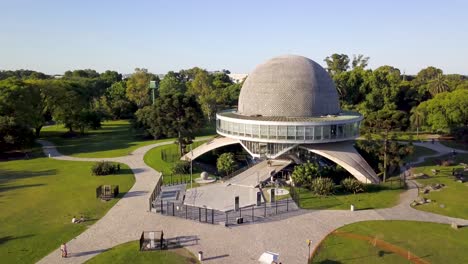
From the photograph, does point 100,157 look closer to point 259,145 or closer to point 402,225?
point 259,145

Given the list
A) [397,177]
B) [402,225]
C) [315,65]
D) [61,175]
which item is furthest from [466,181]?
[61,175]

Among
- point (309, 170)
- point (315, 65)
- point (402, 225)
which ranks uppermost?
point (315, 65)

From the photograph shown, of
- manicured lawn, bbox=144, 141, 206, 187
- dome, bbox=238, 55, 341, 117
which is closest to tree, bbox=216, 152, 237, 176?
manicured lawn, bbox=144, 141, 206, 187

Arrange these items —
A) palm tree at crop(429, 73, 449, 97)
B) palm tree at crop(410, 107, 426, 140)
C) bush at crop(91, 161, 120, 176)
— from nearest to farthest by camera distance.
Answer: bush at crop(91, 161, 120, 176), palm tree at crop(410, 107, 426, 140), palm tree at crop(429, 73, 449, 97)

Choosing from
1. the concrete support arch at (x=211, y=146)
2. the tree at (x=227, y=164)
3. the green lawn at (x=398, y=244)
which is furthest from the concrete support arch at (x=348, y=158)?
the green lawn at (x=398, y=244)

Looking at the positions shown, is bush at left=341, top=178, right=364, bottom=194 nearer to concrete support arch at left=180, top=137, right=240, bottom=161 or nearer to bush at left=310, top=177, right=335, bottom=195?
bush at left=310, top=177, right=335, bottom=195

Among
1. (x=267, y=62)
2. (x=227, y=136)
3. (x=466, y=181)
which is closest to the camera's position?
(x=466, y=181)

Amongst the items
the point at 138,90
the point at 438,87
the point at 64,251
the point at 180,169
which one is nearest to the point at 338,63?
the point at 438,87
